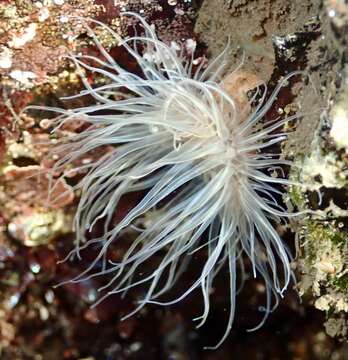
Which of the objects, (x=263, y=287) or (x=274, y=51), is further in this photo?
(x=263, y=287)

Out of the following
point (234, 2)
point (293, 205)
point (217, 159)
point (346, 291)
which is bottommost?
point (346, 291)

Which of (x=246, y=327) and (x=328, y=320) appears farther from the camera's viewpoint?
(x=246, y=327)

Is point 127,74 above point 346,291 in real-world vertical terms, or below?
above

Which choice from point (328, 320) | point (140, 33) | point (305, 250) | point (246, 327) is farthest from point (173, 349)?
point (140, 33)

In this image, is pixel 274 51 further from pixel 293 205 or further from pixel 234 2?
pixel 293 205

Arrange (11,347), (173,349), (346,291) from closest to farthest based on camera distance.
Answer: (346,291) → (11,347) → (173,349)

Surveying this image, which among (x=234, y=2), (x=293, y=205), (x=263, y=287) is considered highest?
(x=234, y=2)

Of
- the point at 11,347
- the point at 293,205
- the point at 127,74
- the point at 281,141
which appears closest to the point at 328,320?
the point at 293,205

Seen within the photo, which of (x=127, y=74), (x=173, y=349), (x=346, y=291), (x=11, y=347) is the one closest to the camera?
(x=346, y=291)

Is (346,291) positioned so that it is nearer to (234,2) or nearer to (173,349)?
(234,2)
